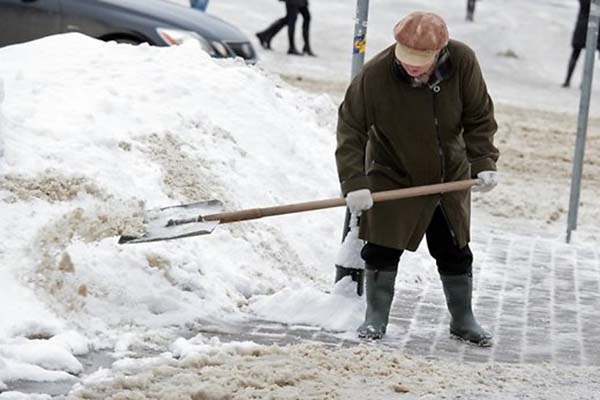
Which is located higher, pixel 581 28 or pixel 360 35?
pixel 360 35

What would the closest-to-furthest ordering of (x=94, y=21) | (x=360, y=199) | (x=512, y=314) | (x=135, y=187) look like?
(x=360, y=199) < (x=135, y=187) < (x=512, y=314) < (x=94, y=21)

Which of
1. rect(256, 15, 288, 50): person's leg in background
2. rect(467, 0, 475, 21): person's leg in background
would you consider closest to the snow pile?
rect(256, 15, 288, 50): person's leg in background

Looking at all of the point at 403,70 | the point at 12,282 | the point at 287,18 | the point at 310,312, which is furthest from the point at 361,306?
the point at 287,18

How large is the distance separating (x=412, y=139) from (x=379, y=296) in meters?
0.81

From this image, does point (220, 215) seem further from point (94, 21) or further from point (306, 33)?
point (306, 33)

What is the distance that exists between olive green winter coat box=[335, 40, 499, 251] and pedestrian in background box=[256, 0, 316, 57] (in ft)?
48.7

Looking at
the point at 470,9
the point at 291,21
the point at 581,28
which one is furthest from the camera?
the point at 470,9

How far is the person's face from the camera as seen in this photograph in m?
6.64

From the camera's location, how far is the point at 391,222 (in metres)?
6.95

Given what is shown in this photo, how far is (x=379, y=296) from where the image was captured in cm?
707

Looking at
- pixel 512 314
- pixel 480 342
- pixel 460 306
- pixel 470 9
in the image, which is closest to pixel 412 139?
pixel 460 306

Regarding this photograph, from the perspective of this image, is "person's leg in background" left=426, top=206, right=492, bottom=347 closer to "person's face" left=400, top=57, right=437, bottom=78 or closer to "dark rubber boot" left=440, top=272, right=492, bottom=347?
"dark rubber boot" left=440, top=272, right=492, bottom=347

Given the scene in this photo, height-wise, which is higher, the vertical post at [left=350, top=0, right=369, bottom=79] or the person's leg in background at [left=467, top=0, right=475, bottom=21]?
the vertical post at [left=350, top=0, right=369, bottom=79]

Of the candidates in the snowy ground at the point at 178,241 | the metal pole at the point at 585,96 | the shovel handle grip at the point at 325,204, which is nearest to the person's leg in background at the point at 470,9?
the snowy ground at the point at 178,241
